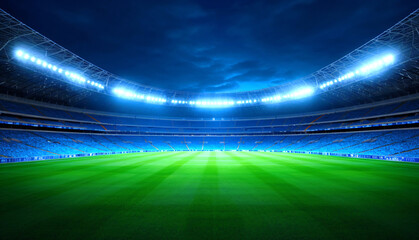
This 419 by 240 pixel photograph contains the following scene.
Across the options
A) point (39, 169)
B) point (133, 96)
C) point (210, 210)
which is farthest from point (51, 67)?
point (210, 210)

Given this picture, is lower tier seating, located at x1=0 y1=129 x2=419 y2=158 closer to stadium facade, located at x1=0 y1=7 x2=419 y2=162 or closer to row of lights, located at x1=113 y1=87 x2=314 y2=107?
stadium facade, located at x1=0 y1=7 x2=419 y2=162

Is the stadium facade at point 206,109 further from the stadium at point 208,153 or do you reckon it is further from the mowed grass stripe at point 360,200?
the mowed grass stripe at point 360,200

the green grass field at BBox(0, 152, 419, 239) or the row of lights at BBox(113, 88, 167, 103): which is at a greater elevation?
the row of lights at BBox(113, 88, 167, 103)

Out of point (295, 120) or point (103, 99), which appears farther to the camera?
point (295, 120)

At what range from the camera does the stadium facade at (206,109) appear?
1032 inches

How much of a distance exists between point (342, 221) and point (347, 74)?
3600 centimetres

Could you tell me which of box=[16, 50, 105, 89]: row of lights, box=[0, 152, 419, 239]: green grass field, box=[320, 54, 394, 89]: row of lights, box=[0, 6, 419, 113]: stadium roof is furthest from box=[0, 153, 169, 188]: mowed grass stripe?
box=[320, 54, 394, 89]: row of lights

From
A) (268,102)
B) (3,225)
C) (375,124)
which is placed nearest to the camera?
(3,225)

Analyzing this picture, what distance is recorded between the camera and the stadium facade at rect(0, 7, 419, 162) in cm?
2620

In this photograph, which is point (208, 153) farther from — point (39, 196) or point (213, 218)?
point (213, 218)

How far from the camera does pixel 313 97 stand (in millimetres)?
46156

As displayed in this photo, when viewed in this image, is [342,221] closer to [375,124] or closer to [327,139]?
[375,124]

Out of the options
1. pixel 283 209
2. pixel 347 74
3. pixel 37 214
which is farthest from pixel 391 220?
pixel 347 74

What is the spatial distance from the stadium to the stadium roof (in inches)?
8.5
